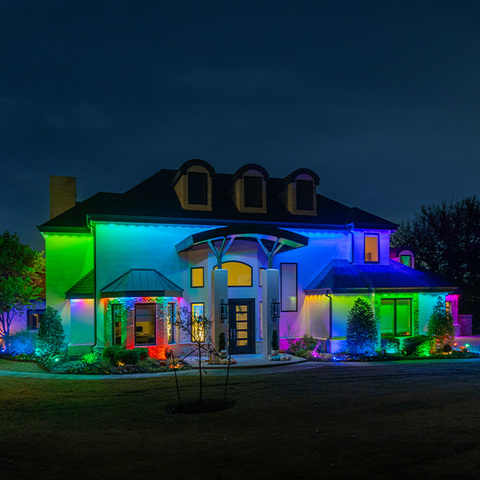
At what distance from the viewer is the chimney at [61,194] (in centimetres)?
2483

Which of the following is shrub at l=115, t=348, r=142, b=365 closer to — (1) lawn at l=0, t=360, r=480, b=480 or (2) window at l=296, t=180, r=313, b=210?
(1) lawn at l=0, t=360, r=480, b=480

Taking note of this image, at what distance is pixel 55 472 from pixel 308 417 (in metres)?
5.00

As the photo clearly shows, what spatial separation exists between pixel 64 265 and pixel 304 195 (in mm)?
11749

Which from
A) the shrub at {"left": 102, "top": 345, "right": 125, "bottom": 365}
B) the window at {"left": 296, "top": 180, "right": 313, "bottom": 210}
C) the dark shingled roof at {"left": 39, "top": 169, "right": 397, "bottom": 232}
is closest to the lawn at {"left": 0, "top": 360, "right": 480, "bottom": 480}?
the shrub at {"left": 102, "top": 345, "right": 125, "bottom": 365}

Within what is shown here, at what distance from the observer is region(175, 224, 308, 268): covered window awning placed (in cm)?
1842

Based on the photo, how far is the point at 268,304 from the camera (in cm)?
1917

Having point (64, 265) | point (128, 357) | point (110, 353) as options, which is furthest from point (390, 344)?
point (64, 265)

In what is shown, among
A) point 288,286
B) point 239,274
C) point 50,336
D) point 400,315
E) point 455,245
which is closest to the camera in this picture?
point 50,336

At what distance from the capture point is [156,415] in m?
9.98

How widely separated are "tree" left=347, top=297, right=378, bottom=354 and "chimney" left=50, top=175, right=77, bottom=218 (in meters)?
15.2

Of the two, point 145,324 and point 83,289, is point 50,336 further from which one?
point 145,324

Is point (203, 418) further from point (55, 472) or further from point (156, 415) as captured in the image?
point (55, 472)

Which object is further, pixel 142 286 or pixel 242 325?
pixel 242 325

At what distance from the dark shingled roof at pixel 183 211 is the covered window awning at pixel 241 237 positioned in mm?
1539
